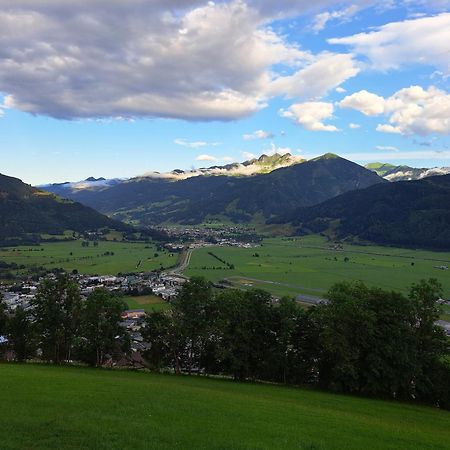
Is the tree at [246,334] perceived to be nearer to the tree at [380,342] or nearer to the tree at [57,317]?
the tree at [380,342]

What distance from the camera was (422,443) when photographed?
2781cm

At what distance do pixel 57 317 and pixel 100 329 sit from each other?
7351mm

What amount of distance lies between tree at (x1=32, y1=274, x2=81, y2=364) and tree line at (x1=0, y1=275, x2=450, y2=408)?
0.15 metres

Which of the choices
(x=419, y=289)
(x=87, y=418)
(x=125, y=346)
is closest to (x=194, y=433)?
(x=87, y=418)

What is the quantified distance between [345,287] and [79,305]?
38730 millimetres

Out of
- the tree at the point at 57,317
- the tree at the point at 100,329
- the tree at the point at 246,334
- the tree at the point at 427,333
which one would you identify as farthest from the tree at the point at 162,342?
the tree at the point at 427,333

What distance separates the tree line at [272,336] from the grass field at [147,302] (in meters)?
61.7

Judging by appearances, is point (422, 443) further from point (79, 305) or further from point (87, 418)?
point (79, 305)

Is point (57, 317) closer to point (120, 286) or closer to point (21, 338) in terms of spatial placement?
point (21, 338)

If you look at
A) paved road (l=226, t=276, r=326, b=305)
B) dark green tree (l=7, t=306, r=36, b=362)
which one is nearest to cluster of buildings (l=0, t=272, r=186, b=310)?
paved road (l=226, t=276, r=326, b=305)

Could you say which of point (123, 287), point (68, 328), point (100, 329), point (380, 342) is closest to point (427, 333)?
point (380, 342)

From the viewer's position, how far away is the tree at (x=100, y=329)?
5753 centimetres

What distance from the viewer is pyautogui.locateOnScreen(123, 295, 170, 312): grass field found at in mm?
125863

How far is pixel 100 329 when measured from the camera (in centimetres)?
5778
